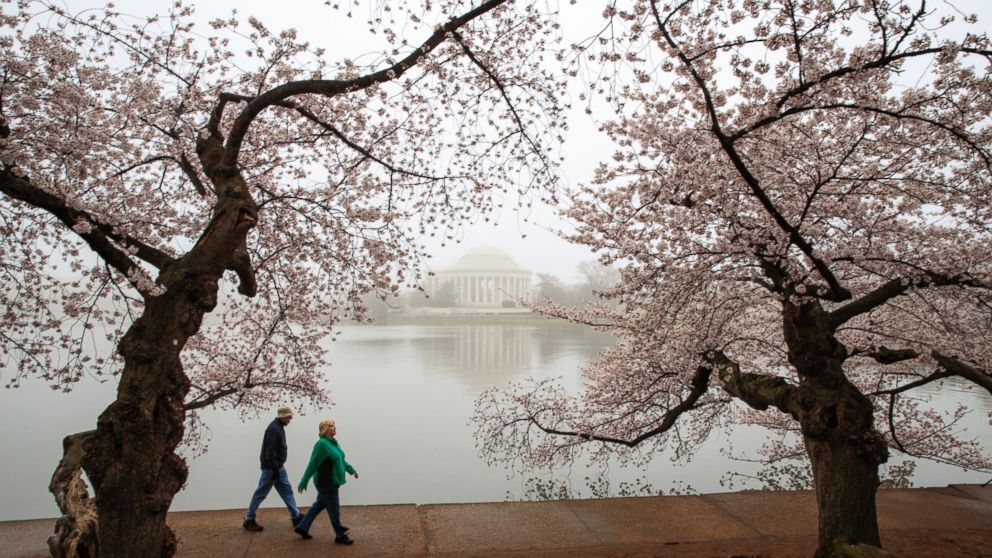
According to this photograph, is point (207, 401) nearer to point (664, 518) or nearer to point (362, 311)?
point (362, 311)

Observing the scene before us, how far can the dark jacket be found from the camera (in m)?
5.36

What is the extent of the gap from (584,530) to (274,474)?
2774 millimetres

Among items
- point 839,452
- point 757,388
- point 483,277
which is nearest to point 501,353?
point 757,388

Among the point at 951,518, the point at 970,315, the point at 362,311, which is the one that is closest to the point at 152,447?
the point at 362,311

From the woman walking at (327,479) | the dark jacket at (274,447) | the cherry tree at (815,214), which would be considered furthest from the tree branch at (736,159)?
the dark jacket at (274,447)

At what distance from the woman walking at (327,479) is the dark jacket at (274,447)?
0.39m

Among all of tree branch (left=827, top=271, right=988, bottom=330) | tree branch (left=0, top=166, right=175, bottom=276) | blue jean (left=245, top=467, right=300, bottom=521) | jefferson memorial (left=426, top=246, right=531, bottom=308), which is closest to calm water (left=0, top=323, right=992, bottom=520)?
blue jean (left=245, top=467, right=300, bottom=521)

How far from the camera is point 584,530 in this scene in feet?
17.4

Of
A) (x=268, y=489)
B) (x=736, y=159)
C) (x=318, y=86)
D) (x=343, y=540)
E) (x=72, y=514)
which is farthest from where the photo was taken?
(x=268, y=489)

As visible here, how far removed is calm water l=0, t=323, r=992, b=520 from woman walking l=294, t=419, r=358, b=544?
3.51 meters

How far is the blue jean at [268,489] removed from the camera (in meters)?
5.23

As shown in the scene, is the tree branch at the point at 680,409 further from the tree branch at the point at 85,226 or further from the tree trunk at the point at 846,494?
the tree branch at the point at 85,226

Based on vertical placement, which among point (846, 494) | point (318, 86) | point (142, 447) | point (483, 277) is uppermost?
point (483, 277)

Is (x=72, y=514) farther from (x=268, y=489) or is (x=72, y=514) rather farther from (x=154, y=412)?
(x=268, y=489)
